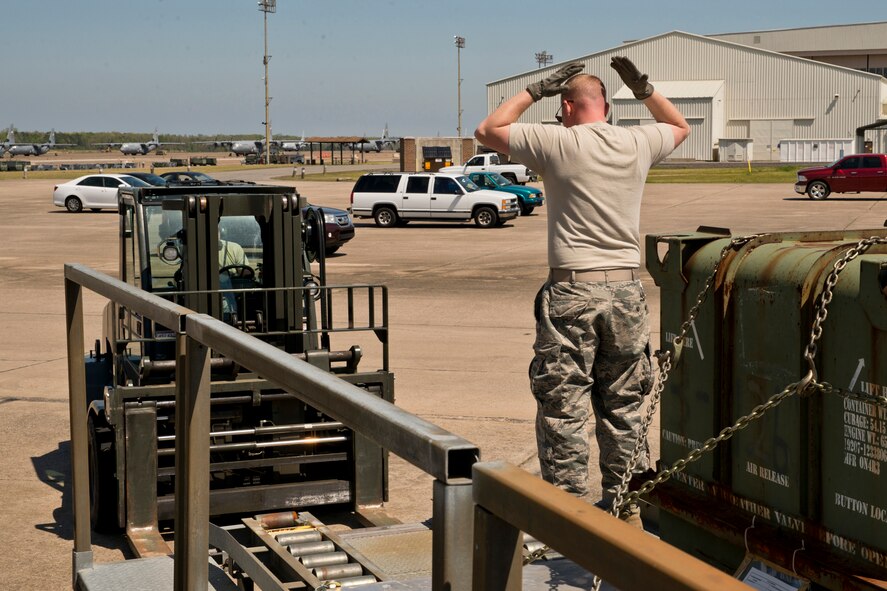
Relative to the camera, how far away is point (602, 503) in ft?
18.2

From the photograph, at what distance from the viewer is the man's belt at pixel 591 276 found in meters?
5.31

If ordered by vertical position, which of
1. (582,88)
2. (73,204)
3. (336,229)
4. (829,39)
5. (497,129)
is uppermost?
(829,39)

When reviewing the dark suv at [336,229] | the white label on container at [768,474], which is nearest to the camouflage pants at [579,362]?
the white label on container at [768,474]

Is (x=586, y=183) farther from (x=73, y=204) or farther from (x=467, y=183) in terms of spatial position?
(x=73, y=204)

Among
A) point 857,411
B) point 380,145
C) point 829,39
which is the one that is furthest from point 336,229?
point 380,145

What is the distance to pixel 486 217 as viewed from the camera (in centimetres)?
3384

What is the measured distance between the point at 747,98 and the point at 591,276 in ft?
286

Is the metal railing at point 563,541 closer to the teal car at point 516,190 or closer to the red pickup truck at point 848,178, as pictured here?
the teal car at point 516,190

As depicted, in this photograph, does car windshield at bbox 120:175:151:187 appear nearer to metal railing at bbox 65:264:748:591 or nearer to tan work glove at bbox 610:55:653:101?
tan work glove at bbox 610:55:653:101

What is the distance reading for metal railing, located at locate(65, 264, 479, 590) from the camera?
5.66 ft

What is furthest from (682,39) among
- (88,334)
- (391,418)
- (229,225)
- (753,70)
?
(391,418)

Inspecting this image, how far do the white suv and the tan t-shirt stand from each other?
28.3 metres

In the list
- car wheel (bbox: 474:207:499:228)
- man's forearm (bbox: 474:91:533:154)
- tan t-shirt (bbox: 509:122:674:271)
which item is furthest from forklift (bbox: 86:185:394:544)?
car wheel (bbox: 474:207:499:228)

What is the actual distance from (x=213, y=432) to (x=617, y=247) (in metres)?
2.93
